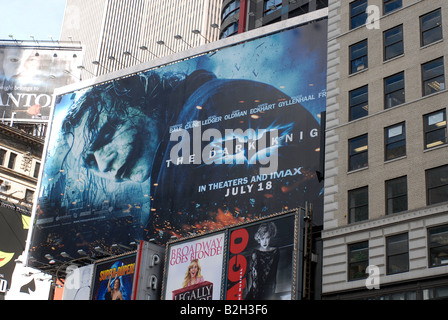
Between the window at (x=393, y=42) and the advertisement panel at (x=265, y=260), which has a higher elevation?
the window at (x=393, y=42)

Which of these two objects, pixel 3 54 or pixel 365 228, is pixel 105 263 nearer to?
pixel 365 228

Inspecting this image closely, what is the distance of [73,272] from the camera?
55594mm

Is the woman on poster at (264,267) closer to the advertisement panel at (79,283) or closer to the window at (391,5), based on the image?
the window at (391,5)

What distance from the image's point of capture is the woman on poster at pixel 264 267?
4147 cm

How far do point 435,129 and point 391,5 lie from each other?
8.96m

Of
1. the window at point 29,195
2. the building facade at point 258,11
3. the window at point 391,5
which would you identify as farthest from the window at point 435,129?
the window at point 29,195

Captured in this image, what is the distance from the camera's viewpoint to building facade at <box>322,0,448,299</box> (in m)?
33.2

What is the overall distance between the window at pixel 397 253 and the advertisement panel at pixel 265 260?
22.7ft

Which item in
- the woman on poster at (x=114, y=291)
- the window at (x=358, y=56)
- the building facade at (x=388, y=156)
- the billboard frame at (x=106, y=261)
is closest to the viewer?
the building facade at (x=388, y=156)

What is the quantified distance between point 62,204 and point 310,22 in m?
28.0

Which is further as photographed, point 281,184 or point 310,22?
point 310,22

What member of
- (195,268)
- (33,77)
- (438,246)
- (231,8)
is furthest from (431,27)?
(33,77)
